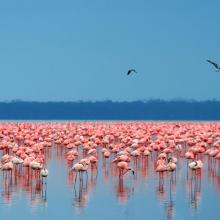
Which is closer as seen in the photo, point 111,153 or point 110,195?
point 110,195

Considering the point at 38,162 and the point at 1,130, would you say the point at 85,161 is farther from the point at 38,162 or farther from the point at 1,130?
the point at 1,130

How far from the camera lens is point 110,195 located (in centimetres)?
1998

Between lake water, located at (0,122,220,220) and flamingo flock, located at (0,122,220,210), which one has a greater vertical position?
flamingo flock, located at (0,122,220,210)

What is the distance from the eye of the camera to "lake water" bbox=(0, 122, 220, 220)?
17453mm

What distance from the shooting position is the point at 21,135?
110 feet

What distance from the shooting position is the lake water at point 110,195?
57.3 ft

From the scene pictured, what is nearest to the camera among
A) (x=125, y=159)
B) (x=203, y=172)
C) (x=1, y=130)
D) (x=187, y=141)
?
(x=125, y=159)

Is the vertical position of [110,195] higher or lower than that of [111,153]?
lower

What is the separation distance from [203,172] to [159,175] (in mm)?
2371

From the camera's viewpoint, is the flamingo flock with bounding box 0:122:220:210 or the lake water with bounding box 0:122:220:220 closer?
the lake water with bounding box 0:122:220:220

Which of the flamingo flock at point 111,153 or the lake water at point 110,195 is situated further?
the flamingo flock at point 111,153

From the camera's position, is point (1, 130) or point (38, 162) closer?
point (38, 162)

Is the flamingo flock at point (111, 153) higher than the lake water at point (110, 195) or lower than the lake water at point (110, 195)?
higher

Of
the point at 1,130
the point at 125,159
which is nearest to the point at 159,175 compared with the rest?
the point at 125,159
